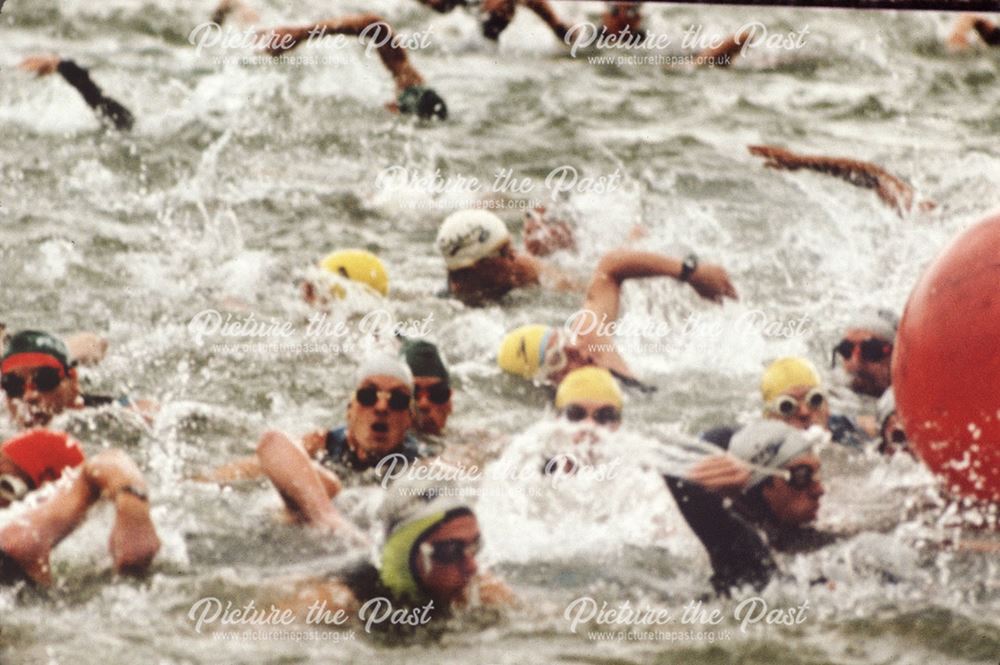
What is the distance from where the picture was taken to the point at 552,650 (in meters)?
4.07

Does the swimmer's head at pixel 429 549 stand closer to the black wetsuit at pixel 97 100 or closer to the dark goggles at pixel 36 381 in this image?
the dark goggles at pixel 36 381

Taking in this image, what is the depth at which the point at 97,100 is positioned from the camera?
5461mm

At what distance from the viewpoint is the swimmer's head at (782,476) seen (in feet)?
14.0

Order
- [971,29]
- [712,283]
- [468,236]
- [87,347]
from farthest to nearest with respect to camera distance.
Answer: [468,236]
[971,29]
[712,283]
[87,347]

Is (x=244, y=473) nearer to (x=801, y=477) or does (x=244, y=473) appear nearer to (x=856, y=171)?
(x=801, y=477)

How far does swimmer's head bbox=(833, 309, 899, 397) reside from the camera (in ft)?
15.4

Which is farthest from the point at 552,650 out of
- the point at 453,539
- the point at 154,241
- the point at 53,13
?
the point at 53,13

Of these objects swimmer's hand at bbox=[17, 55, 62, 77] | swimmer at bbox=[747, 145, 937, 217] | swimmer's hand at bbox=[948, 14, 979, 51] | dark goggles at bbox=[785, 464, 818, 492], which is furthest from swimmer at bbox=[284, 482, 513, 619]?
swimmer's hand at bbox=[948, 14, 979, 51]

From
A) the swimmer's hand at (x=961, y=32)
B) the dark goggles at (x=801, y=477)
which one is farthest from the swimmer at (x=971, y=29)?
the dark goggles at (x=801, y=477)

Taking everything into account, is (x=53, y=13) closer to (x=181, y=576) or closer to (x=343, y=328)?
(x=343, y=328)

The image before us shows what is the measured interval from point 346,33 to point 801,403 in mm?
1923

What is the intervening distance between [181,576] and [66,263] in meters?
1.37

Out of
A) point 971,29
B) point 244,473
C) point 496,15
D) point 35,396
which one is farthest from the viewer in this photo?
point 496,15

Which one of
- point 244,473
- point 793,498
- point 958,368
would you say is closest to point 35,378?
point 244,473
